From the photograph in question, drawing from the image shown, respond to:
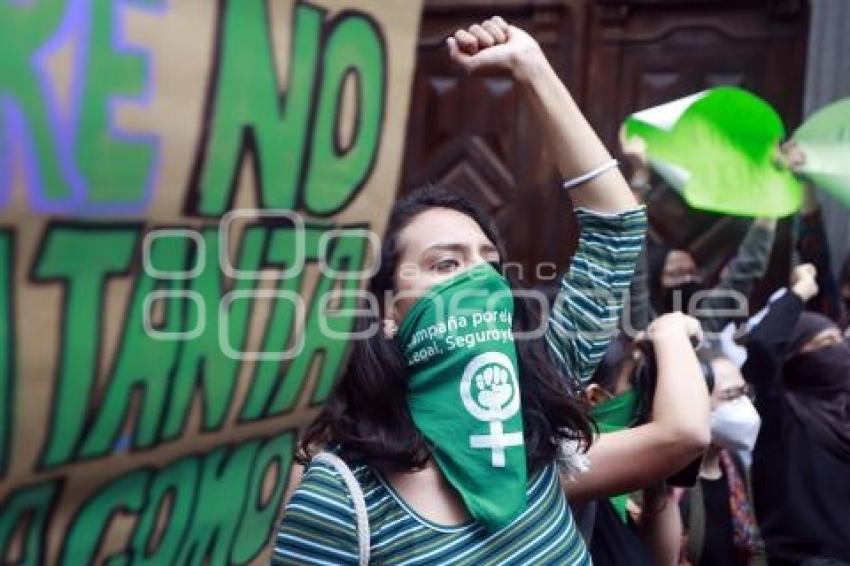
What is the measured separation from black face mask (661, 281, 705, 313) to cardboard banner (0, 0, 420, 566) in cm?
223

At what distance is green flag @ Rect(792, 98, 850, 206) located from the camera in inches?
108

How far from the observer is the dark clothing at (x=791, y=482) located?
268 cm

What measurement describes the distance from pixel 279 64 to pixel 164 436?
370mm

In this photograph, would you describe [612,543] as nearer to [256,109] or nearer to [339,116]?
[339,116]

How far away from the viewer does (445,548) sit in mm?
1389

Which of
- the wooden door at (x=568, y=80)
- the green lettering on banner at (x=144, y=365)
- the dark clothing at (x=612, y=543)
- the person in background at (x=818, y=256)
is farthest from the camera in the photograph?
the wooden door at (x=568, y=80)

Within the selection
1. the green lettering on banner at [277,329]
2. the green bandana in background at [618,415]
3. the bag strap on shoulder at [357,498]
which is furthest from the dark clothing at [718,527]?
the green lettering on banner at [277,329]

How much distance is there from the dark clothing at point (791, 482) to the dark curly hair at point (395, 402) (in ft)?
4.24

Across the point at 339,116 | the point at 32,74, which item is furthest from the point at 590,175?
the point at 32,74

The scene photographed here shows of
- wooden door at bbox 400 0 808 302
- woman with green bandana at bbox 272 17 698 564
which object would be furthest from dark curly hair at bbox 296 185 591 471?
wooden door at bbox 400 0 808 302

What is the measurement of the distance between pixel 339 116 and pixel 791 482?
6.19 feet

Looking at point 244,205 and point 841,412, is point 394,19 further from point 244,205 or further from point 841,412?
point 841,412

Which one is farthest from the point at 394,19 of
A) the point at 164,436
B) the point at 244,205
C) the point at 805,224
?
the point at 805,224

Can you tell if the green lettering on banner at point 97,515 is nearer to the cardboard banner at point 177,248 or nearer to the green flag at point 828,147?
the cardboard banner at point 177,248
